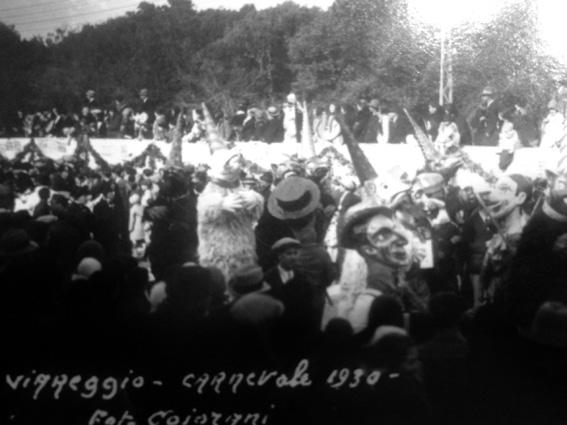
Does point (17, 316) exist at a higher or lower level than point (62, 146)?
lower

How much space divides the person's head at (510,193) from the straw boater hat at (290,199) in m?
0.82

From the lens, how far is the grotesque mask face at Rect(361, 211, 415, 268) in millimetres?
4164

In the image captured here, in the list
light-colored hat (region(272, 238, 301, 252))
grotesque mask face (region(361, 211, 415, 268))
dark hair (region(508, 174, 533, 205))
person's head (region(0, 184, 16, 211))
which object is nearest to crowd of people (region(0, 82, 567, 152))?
dark hair (region(508, 174, 533, 205))

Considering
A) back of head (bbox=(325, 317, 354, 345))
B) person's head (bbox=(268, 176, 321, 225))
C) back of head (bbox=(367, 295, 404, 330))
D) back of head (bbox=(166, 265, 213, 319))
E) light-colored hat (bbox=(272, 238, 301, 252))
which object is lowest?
back of head (bbox=(325, 317, 354, 345))

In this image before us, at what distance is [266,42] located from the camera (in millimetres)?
4207

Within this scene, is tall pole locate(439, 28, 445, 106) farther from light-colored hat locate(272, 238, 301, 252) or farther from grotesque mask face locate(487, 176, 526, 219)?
light-colored hat locate(272, 238, 301, 252)

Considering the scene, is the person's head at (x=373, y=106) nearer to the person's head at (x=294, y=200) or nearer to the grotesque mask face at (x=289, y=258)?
the person's head at (x=294, y=200)

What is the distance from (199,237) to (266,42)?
95cm

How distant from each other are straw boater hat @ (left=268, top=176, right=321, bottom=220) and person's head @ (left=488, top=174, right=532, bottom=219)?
2.70ft

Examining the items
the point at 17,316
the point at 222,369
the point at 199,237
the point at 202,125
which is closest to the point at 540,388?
the point at 222,369

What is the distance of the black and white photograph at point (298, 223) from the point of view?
4113 mm

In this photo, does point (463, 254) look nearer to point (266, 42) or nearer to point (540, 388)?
point (540, 388)

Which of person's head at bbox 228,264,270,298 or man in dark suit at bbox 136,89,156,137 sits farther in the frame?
man in dark suit at bbox 136,89,156,137

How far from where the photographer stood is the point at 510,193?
4.18m
